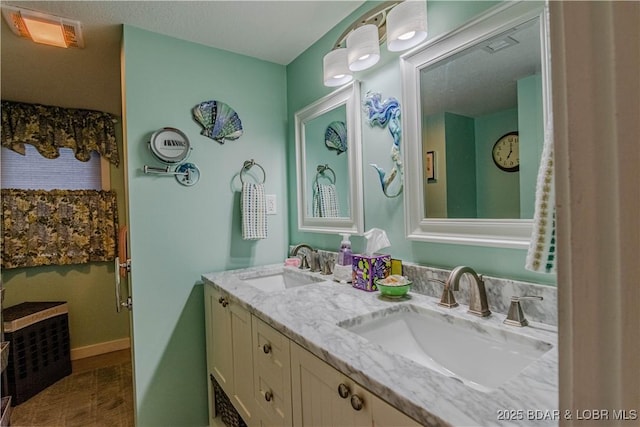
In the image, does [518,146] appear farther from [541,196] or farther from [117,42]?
[117,42]

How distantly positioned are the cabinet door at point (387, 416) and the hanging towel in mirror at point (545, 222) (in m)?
0.36

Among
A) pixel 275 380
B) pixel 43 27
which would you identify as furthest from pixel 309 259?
pixel 43 27

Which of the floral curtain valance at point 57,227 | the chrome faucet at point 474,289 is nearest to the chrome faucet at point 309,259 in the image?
the chrome faucet at point 474,289

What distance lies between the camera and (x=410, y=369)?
660mm

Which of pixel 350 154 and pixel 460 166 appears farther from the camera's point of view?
pixel 350 154

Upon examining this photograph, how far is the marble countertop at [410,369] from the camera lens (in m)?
0.52

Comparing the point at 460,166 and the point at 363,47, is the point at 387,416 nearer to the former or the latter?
the point at 460,166

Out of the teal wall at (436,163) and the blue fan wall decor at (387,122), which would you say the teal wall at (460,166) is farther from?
the blue fan wall decor at (387,122)

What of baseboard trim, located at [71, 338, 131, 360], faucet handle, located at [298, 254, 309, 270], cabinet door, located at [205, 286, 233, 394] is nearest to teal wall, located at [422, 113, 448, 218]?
faucet handle, located at [298, 254, 309, 270]

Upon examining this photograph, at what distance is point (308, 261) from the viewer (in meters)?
1.81

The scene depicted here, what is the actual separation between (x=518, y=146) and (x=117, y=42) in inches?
82.3

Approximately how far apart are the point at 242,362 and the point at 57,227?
2424 millimetres

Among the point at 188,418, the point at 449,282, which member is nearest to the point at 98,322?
the point at 188,418

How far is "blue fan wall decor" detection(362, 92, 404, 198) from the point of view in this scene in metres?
1.32
